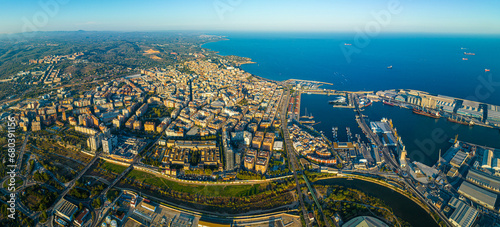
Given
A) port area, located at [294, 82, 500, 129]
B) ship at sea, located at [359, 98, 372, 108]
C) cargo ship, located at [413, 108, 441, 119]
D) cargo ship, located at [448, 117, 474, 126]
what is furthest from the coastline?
cargo ship, located at [413, 108, 441, 119]

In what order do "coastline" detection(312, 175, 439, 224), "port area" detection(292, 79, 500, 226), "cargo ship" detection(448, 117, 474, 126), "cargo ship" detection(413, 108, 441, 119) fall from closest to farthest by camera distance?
"port area" detection(292, 79, 500, 226) < "coastline" detection(312, 175, 439, 224) < "cargo ship" detection(448, 117, 474, 126) < "cargo ship" detection(413, 108, 441, 119)

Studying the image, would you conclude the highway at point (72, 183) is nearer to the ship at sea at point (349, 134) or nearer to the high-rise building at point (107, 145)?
the high-rise building at point (107, 145)

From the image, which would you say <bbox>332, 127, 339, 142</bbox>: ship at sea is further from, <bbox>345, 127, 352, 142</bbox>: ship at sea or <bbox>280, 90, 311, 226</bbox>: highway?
<bbox>280, 90, 311, 226</bbox>: highway

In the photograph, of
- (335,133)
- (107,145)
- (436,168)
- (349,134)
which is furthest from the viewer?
(335,133)

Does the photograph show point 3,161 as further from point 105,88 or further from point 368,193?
point 368,193

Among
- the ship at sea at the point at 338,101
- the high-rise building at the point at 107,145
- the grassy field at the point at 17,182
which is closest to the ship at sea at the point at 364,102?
the ship at sea at the point at 338,101

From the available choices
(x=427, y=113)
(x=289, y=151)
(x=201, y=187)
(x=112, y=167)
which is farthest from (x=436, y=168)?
(x=112, y=167)

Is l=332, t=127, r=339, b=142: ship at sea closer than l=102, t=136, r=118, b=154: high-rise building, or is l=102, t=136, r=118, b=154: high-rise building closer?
l=102, t=136, r=118, b=154: high-rise building

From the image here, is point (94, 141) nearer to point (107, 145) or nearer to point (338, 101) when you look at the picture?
point (107, 145)
